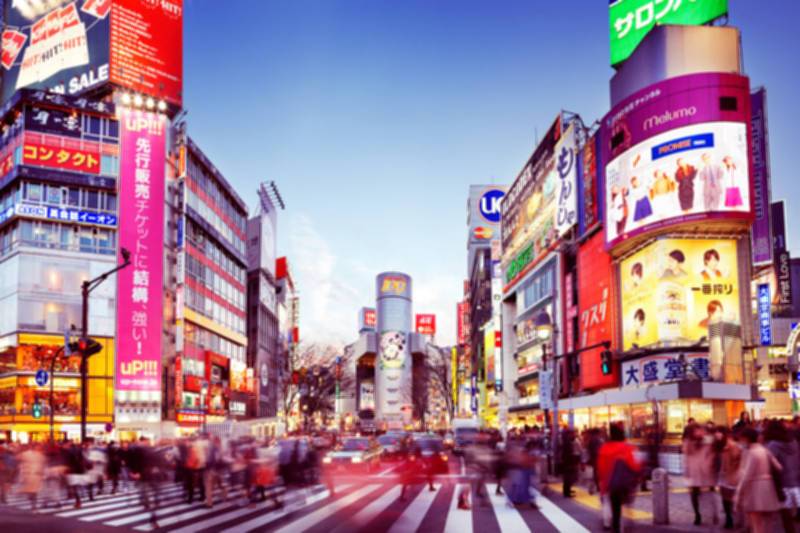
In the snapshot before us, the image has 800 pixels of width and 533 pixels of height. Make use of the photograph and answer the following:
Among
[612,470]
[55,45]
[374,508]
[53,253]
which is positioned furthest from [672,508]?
[55,45]

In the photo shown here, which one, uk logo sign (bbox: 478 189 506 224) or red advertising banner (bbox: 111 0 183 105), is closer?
red advertising banner (bbox: 111 0 183 105)

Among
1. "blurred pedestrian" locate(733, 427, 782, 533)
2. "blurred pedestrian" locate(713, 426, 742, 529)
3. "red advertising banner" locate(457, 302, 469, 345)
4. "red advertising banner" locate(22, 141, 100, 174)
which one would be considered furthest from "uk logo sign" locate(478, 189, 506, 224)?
"blurred pedestrian" locate(733, 427, 782, 533)

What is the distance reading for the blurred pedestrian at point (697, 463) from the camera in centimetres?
1520

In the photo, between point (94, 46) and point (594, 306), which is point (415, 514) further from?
point (94, 46)

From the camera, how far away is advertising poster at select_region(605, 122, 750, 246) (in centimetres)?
4222

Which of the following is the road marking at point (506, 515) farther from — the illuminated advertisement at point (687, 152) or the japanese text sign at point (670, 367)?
the illuminated advertisement at point (687, 152)

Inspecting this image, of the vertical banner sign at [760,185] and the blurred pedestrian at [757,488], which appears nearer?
the blurred pedestrian at [757,488]

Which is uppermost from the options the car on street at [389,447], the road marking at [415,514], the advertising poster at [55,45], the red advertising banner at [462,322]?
the advertising poster at [55,45]

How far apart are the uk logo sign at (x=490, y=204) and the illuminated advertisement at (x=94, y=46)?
62581mm

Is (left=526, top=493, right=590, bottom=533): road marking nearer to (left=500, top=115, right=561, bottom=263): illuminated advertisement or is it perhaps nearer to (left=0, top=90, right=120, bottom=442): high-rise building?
(left=500, top=115, right=561, bottom=263): illuminated advertisement

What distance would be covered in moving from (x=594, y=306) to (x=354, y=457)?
84.5 ft

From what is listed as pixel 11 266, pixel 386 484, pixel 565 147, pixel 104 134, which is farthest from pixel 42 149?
pixel 386 484

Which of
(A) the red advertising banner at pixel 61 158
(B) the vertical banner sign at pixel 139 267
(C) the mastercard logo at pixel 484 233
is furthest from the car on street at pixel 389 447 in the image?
(C) the mastercard logo at pixel 484 233

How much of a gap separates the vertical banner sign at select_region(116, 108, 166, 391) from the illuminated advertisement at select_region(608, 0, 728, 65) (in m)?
35.9
